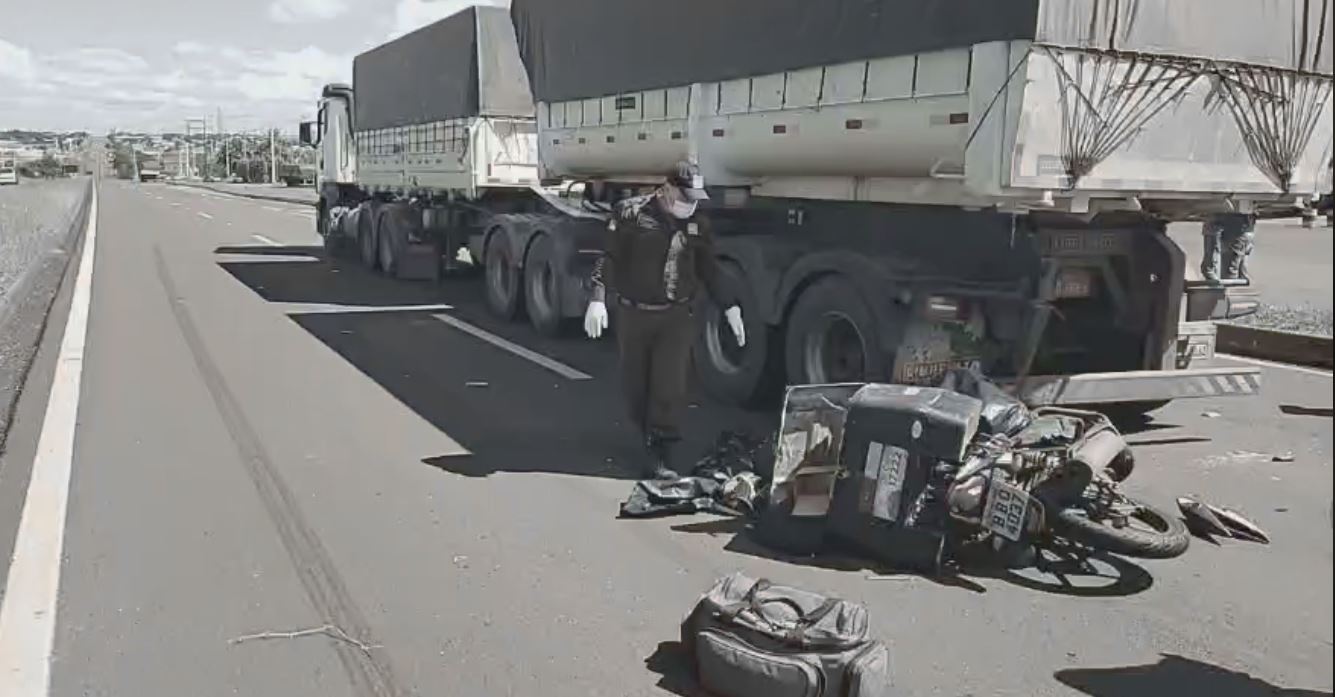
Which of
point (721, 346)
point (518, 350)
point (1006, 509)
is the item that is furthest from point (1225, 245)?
point (518, 350)

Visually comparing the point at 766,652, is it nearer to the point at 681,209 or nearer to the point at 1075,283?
the point at 681,209

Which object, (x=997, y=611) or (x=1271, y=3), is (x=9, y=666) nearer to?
(x=997, y=611)

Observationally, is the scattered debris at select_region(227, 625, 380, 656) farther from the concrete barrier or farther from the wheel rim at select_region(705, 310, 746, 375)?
the concrete barrier

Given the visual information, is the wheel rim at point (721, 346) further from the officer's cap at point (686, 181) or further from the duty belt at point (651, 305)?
the officer's cap at point (686, 181)

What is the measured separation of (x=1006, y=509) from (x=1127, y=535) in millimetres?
497

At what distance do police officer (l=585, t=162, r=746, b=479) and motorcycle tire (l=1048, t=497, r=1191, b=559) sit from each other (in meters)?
2.26

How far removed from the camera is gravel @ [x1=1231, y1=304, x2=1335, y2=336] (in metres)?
11.9

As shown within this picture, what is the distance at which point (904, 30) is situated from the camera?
6996 mm

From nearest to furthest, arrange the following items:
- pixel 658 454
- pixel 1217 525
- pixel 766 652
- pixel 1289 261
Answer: pixel 766 652 → pixel 1217 525 → pixel 658 454 → pixel 1289 261

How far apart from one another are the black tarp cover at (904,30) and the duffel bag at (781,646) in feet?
11.0

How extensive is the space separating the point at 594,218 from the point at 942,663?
27.8 ft

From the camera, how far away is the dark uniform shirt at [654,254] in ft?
22.5

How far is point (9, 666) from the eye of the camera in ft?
13.9

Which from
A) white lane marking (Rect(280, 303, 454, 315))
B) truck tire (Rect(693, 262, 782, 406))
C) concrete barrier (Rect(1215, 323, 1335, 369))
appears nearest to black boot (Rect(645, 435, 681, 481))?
truck tire (Rect(693, 262, 782, 406))
